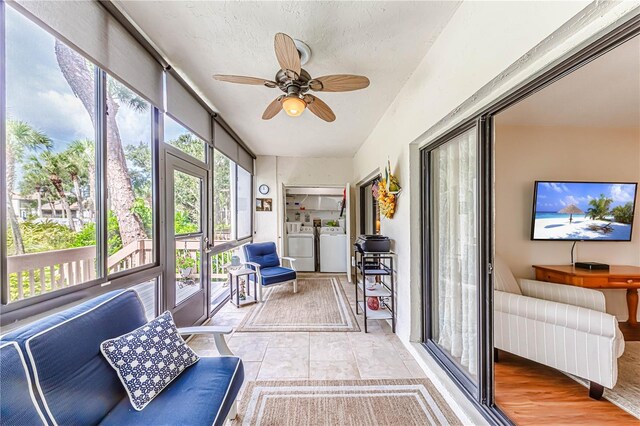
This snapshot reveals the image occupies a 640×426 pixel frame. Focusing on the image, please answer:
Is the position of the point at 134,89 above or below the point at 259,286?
above

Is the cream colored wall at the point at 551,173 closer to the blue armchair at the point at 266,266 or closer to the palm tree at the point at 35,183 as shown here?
the blue armchair at the point at 266,266

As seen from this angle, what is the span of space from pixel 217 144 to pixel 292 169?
208cm

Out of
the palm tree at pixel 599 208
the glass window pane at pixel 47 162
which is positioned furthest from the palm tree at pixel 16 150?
the palm tree at pixel 599 208

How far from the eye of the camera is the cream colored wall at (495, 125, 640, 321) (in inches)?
102

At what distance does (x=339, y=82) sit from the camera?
5.59ft

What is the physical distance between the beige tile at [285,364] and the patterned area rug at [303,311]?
0.46 metres

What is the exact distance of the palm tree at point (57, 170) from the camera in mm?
1227

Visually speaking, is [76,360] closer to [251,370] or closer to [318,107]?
[251,370]

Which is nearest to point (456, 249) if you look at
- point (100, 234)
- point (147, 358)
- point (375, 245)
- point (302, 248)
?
point (375, 245)

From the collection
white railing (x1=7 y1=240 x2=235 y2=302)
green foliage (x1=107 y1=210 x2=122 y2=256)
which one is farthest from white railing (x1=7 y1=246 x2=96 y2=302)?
green foliage (x1=107 y1=210 x2=122 y2=256)

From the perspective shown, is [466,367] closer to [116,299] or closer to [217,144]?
[116,299]

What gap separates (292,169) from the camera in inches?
203

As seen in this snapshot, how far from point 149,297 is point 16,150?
141 cm

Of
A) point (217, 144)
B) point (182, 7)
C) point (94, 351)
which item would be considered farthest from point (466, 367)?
point (217, 144)
